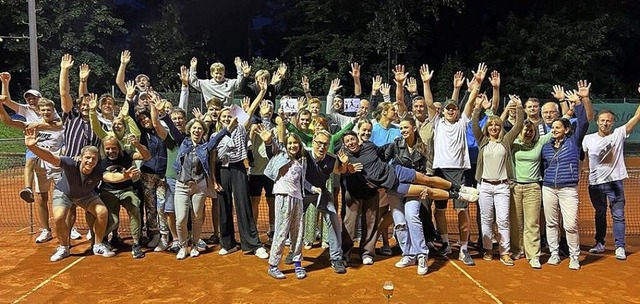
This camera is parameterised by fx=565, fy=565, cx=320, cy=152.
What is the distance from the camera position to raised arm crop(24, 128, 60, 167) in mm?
6037

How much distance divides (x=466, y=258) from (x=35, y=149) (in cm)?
497

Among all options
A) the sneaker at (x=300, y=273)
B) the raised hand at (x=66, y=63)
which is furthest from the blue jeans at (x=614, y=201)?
the raised hand at (x=66, y=63)

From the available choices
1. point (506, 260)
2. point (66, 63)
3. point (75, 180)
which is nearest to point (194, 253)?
point (75, 180)

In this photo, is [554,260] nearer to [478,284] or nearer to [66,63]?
[478,284]

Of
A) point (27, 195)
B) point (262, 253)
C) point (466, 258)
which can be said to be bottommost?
point (466, 258)

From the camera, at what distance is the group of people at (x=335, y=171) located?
626 centimetres

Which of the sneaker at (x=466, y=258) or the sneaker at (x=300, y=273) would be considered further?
the sneaker at (x=466, y=258)

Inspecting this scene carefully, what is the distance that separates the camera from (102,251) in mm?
6832

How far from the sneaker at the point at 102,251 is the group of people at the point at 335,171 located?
1cm

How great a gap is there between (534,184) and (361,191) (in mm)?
1980

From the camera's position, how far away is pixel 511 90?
24156mm

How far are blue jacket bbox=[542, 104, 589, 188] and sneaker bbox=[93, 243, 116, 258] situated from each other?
5.20 m

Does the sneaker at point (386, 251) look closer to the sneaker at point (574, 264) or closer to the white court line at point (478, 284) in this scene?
the white court line at point (478, 284)

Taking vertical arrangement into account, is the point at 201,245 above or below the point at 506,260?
above
